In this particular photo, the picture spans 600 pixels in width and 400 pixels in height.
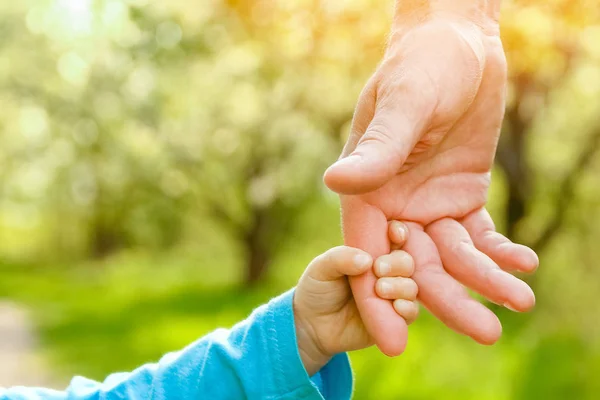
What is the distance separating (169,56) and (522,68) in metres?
5.33

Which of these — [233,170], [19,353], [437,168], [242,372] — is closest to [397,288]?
[437,168]

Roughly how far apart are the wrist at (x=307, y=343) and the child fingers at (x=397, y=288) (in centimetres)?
28

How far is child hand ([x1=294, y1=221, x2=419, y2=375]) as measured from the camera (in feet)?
4.12

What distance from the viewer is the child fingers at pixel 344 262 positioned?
1284mm

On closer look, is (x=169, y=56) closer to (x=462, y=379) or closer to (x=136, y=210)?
(x=136, y=210)

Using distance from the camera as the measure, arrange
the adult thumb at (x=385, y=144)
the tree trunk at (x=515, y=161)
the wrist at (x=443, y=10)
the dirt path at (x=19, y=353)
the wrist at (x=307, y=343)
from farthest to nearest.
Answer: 1. the tree trunk at (x=515, y=161)
2. the dirt path at (x=19, y=353)
3. the wrist at (x=307, y=343)
4. the wrist at (x=443, y=10)
5. the adult thumb at (x=385, y=144)

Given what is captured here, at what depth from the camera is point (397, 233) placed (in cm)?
130

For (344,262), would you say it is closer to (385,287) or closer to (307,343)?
(385,287)

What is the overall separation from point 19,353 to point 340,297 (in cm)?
688

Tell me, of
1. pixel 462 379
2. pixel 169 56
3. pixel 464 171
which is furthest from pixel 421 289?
pixel 169 56

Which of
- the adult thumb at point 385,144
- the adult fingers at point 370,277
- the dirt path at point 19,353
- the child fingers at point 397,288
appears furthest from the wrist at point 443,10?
the dirt path at point 19,353

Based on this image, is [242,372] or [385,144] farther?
[242,372]

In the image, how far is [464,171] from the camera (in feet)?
4.57

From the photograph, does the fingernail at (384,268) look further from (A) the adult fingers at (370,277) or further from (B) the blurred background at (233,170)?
(B) the blurred background at (233,170)
